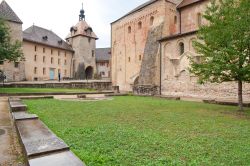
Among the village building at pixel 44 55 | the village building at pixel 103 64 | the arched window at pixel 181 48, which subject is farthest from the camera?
the village building at pixel 103 64

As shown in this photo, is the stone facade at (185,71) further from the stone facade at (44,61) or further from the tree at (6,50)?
the stone facade at (44,61)

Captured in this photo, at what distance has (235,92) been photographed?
58.7 ft

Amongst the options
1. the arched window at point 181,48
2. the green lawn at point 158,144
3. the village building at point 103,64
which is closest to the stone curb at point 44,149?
the green lawn at point 158,144

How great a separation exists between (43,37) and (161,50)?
3156 cm

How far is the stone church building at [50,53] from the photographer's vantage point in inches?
1524

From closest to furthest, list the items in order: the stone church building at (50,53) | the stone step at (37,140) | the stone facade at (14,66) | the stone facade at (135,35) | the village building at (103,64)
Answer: the stone step at (37,140) < the stone facade at (135,35) < the stone facade at (14,66) < the stone church building at (50,53) < the village building at (103,64)

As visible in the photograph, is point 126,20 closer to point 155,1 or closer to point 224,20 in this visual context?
point 155,1

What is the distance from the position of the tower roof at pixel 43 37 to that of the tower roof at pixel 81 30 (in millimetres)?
3345

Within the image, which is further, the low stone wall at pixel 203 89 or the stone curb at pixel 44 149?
the low stone wall at pixel 203 89

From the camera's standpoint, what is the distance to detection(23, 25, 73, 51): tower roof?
4522 cm

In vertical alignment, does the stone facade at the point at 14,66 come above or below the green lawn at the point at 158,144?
above

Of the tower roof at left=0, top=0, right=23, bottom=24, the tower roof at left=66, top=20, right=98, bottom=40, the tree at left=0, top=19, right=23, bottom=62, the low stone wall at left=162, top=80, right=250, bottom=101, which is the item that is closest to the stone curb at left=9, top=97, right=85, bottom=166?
the low stone wall at left=162, top=80, right=250, bottom=101

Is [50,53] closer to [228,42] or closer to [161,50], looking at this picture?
[161,50]

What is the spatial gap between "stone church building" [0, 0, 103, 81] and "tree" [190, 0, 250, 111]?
34.5 meters
